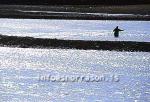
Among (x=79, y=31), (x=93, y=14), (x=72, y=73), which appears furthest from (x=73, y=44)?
(x=93, y=14)

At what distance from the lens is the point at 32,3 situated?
180 m

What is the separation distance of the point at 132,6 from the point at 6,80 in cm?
11462

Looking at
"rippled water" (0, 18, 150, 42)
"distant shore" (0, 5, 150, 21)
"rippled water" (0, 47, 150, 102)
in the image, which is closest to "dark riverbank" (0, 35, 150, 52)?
"rippled water" (0, 47, 150, 102)

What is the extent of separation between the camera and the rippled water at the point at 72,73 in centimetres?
4781

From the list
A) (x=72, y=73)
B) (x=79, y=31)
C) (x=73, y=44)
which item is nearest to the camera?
(x=72, y=73)

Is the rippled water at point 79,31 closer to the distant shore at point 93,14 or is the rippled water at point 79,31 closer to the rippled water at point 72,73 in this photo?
the distant shore at point 93,14

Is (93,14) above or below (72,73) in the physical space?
below

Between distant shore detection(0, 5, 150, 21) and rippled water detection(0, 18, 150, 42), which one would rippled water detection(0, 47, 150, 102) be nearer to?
rippled water detection(0, 18, 150, 42)

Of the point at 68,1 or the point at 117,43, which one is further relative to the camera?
the point at 68,1

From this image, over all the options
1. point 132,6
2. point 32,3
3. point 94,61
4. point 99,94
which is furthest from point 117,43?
point 32,3

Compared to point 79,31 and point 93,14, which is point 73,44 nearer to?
point 79,31

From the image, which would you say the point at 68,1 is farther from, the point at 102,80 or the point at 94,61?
the point at 102,80

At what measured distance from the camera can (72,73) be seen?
6316cm

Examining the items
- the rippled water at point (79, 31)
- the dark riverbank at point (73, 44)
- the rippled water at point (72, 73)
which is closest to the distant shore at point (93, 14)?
the rippled water at point (79, 31)
